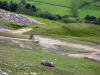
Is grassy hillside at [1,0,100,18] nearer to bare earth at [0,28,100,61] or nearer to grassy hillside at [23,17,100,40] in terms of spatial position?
grassy hillside at [23,17,100,40]

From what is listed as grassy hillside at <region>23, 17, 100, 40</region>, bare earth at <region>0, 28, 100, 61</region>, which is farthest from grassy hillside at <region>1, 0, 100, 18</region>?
bare earth at <region>0, 28, 100, 61</region>

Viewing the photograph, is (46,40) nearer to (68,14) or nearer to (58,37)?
(58,37)

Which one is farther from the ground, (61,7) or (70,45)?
(61,7)

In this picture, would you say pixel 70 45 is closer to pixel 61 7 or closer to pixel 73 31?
pixel 73 31

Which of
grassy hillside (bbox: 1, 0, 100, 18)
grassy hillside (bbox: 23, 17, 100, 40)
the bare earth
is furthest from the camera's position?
grassy hillside (bbox: 1, 0, 100, 18)

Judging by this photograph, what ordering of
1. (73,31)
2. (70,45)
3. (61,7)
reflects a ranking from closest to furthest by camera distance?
(70,45)
(73,31)
(61,7)

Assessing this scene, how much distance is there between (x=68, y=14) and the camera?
405ft

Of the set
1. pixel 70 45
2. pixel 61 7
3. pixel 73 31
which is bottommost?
pixel 70 45

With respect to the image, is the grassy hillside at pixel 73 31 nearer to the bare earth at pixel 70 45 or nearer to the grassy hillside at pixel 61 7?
the bare earth at pixel 70 45

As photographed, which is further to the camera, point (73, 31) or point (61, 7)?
point (61, 7)

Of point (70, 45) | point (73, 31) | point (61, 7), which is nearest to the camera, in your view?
point (70, 45)

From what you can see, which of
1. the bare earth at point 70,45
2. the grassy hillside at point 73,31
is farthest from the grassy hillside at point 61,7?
the bare earth at point 70,45

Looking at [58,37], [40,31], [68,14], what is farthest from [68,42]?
[68,14]

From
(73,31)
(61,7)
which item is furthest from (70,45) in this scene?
(61,7)
